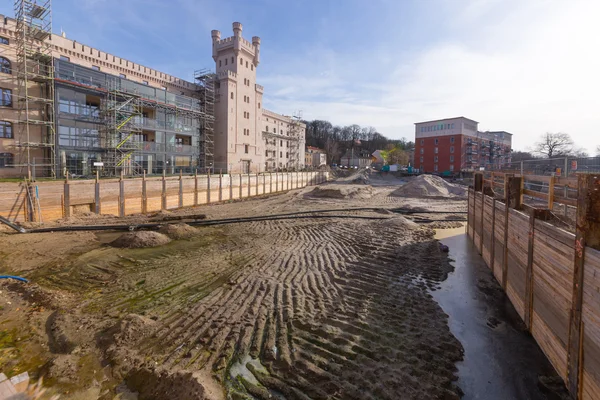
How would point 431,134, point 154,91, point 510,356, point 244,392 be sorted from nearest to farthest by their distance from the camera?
point 244,392, point 510,356, point 154,91, point 431,134

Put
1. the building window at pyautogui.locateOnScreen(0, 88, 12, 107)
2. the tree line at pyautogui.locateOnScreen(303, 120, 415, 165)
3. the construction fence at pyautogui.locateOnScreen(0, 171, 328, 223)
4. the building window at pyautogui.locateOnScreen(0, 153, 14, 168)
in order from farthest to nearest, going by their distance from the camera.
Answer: the tree line at pyautogui.locateOnScreen(303, 120, 415, 165) < the building window at pyautogui.locateOnScreen(0, 88, 12, 107) < the building window at pyautogui.locateOnScreen(0, 153, 14, 168) < the construction fence at pyautogui.locateOnScreen(0, 171, 328, 223)

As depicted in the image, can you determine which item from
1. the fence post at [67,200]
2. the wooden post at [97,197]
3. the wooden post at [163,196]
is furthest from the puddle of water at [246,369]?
the wooden post at [163,196]

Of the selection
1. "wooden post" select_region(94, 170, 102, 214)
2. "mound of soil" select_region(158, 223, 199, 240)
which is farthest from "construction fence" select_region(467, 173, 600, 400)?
"wooden post" select_region(94, 170, 102, 214)

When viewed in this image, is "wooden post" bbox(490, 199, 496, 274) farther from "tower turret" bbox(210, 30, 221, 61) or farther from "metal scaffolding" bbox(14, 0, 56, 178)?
"tower turret" bbox(210, 30, 221, 61)

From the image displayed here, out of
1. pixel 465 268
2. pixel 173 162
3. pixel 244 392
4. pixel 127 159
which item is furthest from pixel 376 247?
pixel 173 162

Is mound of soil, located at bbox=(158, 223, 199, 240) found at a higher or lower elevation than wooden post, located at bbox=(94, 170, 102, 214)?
lower

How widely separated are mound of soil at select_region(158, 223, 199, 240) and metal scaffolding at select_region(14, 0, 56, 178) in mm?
14780

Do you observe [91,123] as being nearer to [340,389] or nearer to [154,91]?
[154,91]

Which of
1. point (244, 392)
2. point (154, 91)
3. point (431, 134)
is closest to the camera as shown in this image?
point (244, 392)

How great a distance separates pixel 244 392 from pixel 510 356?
5209 millimetres

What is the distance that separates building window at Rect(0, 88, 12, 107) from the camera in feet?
75.0

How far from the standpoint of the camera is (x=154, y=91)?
33.7 meters

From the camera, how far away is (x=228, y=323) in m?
6.66

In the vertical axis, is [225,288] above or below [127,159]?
below
